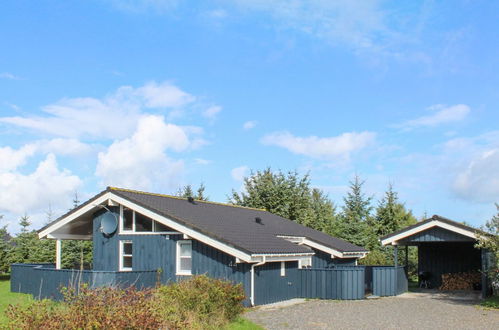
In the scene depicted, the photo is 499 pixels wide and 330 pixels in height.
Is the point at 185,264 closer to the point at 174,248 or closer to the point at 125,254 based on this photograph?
the point at 174,248

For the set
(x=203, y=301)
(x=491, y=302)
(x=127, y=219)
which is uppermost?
(x=127, y=219)

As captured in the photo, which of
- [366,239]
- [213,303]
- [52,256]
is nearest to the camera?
[213,303]

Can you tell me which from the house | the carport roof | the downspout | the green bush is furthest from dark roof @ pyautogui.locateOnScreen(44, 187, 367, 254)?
the green bush

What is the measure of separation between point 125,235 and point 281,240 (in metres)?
6.38

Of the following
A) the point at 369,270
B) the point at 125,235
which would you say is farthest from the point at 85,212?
the point at 369,270

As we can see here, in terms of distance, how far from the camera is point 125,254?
22.3m

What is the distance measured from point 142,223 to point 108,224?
152cm

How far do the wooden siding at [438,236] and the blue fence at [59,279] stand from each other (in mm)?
11157

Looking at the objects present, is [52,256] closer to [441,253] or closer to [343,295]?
[343,295]

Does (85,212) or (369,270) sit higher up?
(85,212)

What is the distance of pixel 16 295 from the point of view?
2200cm

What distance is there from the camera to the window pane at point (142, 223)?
71.1 feet

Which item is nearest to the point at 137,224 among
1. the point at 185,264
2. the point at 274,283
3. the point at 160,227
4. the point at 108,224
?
the point at 160,227

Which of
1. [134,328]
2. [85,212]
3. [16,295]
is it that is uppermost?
[85,212]
